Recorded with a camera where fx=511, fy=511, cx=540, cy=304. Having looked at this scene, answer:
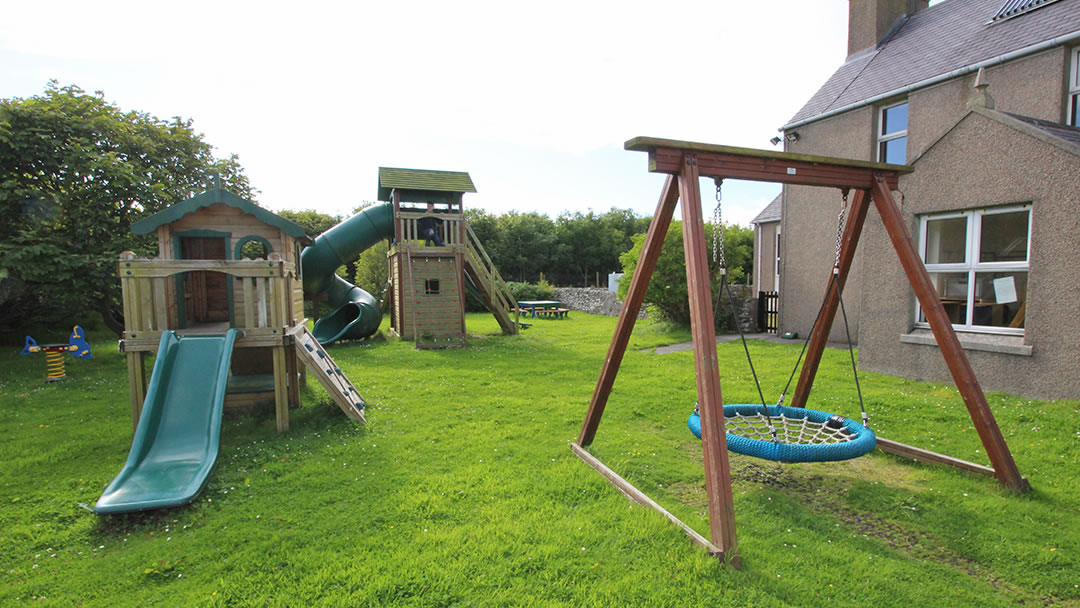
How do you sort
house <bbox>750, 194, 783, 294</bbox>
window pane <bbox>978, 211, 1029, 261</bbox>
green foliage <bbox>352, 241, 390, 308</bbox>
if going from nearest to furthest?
1. window pane <bbox>978, 211, 1029, 261</bbox>
2. house <bbox>750, 194, 783, 294</bbox>
3. green foliage <bbox>352, 241, 390, 308</bbox>

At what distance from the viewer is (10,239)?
34.9ft

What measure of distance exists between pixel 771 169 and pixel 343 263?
14392 millimetres

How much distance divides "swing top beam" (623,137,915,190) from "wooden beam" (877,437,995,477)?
265cm

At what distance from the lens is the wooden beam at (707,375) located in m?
3.38

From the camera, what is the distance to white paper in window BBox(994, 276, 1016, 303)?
24.2ft

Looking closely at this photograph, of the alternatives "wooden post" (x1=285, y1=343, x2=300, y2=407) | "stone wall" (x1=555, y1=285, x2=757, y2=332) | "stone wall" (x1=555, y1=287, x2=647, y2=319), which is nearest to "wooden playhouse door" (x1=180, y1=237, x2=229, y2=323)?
"wooden post" (x1=285, y1=343, x2=300, y2=407)

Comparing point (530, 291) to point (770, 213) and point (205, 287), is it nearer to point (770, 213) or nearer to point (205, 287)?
point (770, 213)

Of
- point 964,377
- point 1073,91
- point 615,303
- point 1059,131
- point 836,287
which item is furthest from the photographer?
point 615,303

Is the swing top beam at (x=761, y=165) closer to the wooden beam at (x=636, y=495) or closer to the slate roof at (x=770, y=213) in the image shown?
the wooden beam at (x=636, y=495)

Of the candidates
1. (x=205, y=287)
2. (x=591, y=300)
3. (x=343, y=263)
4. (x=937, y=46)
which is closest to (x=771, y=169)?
(x=205, y=287)

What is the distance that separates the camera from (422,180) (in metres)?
16.5

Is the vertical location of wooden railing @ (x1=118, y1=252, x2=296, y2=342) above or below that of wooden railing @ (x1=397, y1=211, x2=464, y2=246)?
below

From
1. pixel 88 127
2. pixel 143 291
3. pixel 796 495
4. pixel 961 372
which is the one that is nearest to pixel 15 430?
pixel 143 291

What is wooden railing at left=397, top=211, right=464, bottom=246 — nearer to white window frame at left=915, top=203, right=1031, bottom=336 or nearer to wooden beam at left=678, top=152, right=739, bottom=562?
white window frame at left=915, top=203, right=1031, bottom=336
